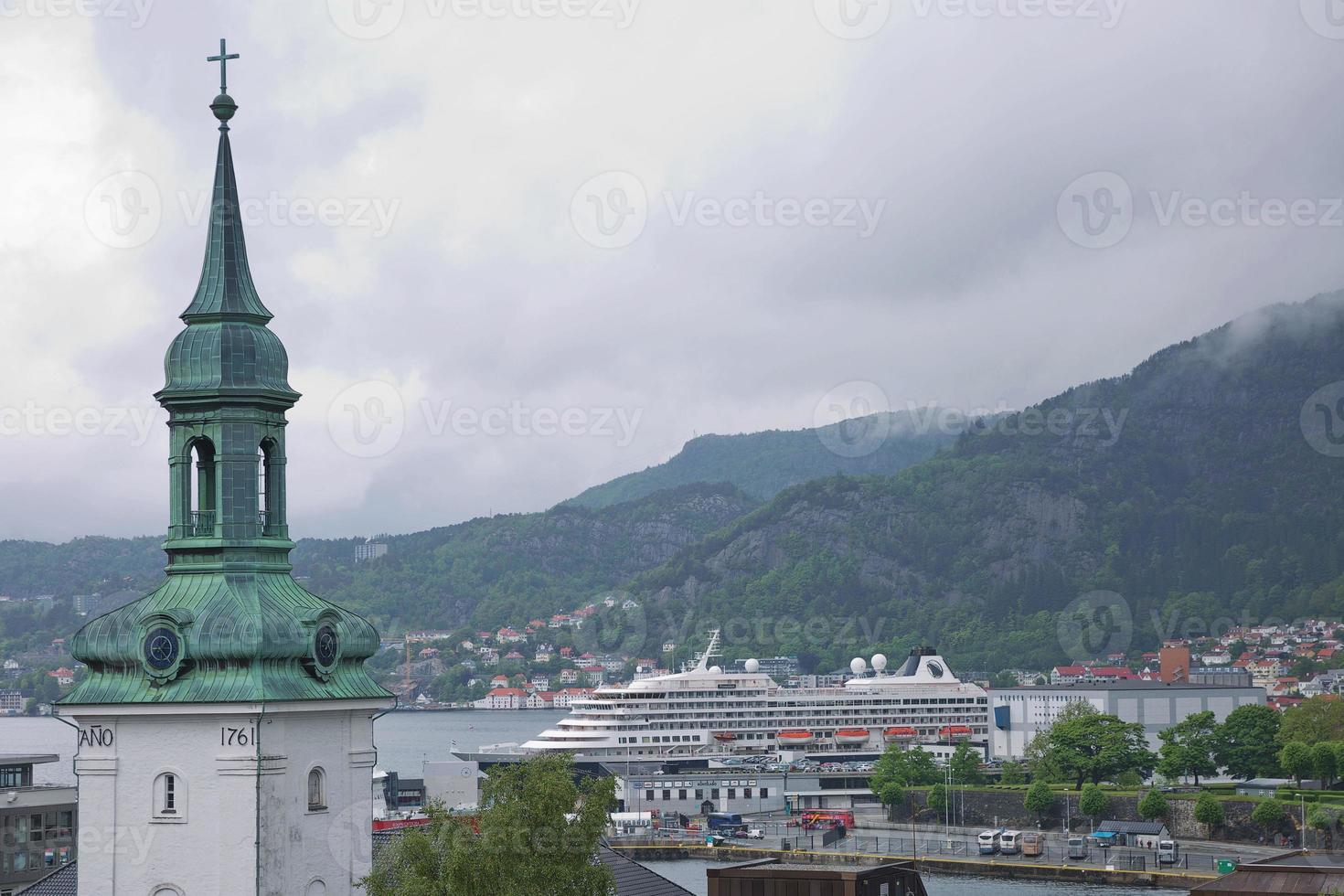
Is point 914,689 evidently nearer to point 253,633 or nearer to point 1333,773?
point 1333,773

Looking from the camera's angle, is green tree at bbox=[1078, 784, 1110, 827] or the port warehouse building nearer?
green tree at bbox=[1078, 784, 1110, 827]

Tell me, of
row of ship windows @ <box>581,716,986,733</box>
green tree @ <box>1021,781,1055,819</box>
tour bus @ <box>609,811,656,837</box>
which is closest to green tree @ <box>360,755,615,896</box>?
tour bus @ <box>609,811,656,837</box>

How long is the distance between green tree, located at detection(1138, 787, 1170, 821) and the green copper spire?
3295 inches

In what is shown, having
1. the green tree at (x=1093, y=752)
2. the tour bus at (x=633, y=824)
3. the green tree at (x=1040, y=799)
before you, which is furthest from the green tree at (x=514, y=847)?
the green tree at (x=1093, y=752)

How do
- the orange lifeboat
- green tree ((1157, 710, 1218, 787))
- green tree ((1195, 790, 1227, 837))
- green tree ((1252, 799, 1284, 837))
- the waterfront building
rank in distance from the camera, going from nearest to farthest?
1. the waterfront building
2. green tree ((1252, 799, 1284, 837))
3. green tree ((1195, 790, 1227, 837))
4. green tree ((1157, 710, 1218, 787))
5. the orange lifeboat

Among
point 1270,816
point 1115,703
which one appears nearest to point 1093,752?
point 1270,816

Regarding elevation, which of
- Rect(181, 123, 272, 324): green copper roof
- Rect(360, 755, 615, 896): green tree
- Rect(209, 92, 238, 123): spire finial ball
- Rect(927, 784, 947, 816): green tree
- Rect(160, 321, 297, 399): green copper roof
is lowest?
Rect(927, 784, 947, 816): green tree

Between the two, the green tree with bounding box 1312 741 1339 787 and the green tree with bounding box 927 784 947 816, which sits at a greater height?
the green tree with bounding box 1312 741 1339 787

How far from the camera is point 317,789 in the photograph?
22.0 metres

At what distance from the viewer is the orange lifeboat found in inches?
6147

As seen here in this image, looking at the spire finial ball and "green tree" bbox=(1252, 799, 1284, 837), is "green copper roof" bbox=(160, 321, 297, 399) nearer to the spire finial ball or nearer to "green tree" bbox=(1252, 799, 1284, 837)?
the spire finial ball

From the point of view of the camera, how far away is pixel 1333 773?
99.7m

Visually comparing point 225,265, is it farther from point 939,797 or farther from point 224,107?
point 939,797

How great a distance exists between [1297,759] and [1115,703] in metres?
47.5
